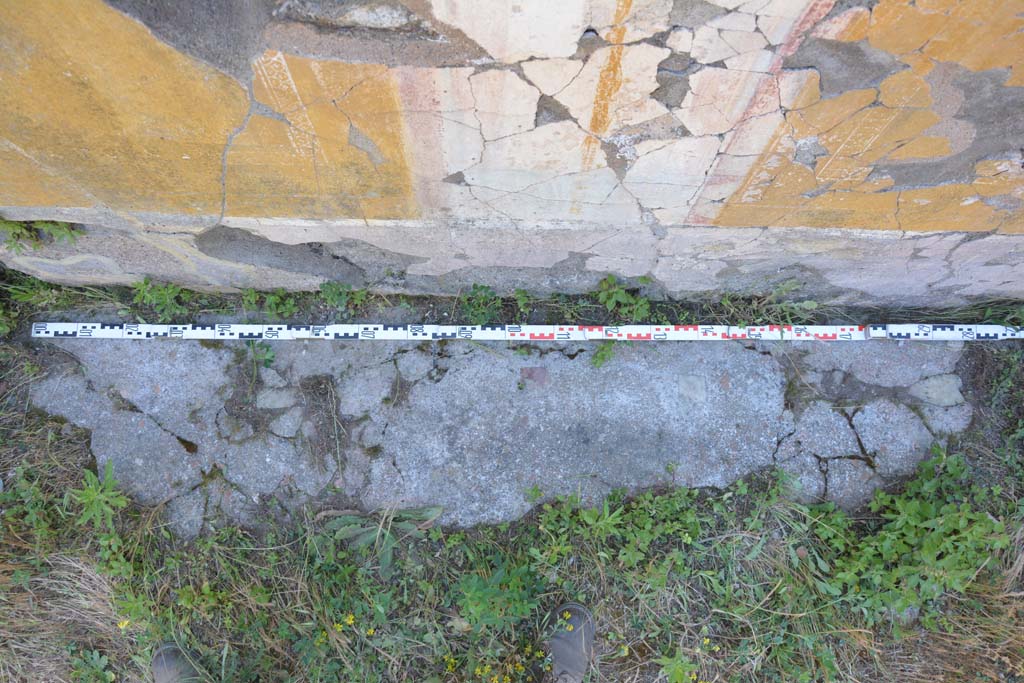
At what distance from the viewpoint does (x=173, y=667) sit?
265cm

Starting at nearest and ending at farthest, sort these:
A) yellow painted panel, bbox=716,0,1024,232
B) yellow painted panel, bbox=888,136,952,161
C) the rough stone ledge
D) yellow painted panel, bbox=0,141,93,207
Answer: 1. yellow painted panel, bbox=716,0,1024,232
2. yellow painted panel, bbox=888,136,952,161
3. yellow painted panel, bbox=0,141,93,207
4. the rough stone ledge

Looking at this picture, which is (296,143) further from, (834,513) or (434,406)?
(834,513)

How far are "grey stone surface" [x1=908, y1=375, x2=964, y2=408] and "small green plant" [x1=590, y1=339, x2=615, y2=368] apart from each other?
140cm

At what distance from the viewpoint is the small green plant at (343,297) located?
282 cm

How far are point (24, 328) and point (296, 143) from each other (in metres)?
2.09

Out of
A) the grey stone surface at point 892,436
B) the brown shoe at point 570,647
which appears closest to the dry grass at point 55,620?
the brown shoe at point 570,647

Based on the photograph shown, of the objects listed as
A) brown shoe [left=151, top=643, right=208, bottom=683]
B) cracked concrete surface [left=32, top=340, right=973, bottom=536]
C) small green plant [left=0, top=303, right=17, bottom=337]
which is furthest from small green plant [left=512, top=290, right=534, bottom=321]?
small green plant [left=0, top=303, right=17, bottom=337]

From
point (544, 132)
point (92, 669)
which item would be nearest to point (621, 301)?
point (544, 132)

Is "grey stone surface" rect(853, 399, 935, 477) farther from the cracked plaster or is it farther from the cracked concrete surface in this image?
the cracked plaster

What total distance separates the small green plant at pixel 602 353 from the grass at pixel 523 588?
0.63 m

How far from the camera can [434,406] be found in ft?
9.46

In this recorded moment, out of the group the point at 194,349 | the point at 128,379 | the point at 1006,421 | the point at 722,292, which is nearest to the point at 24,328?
the point at 128,379

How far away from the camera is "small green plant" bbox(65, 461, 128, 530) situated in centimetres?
266

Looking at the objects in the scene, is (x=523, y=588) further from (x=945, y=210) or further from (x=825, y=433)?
(x=945, y=210)
